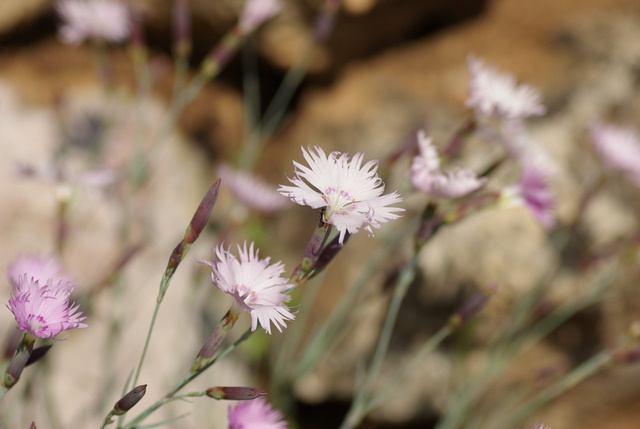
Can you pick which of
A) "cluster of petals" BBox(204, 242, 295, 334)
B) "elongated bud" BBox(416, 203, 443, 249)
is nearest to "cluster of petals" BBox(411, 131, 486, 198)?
"elongated bud" BBox(416, 203, 443, 249)

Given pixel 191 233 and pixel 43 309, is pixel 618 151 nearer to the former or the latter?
pixel 191 233

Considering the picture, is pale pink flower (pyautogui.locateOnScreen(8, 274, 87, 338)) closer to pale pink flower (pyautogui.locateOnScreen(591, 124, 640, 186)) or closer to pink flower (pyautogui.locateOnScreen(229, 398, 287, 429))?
pink flower (pyautogui.locateOnScreen(229, 398, 287, 429))


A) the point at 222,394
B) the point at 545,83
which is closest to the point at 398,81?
the point at 545,83

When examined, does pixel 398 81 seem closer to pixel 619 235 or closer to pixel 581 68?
pixel 581 68

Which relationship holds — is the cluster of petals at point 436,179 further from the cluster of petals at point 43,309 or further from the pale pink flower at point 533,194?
the cluster of petals at point 43,309

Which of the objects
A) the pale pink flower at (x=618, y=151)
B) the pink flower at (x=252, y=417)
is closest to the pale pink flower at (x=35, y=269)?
the pink flower at (x=252, y=417)

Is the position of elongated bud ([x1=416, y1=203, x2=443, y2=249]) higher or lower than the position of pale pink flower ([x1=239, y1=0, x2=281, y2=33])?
lower

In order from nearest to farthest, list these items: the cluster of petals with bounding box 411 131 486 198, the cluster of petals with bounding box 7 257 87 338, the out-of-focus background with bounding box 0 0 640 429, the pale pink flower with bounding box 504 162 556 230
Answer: the cluster of petals with bounding box 7 257 87 338 < the cluster of petals with bounding box 411 131 486 198 < the pale pink flower with bounding box 504 162 556 230 < the out-of-focus background with bounding box 0 0 640 429

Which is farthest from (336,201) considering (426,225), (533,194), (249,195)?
(249,195)
